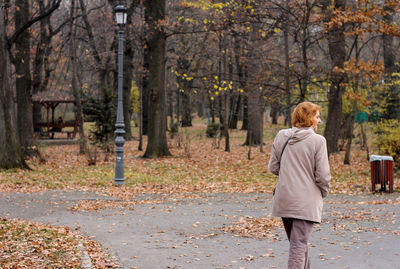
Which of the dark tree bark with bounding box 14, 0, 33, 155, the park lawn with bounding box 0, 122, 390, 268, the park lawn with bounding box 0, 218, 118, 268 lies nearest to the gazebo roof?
the park lawn with bounding box 0, 122, 390, 268

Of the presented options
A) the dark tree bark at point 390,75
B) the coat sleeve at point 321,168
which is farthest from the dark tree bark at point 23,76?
the coat sleeve at point 321,168

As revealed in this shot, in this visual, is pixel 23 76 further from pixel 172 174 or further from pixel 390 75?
pixel 390 75

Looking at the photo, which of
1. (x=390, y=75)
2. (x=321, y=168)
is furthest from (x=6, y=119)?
(x=390, y=75)

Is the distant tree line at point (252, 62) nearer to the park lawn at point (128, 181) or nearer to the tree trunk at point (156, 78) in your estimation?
the tree trunk at point (156, 78)

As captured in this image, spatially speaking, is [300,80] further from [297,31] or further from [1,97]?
[1,97]

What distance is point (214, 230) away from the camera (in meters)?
8.92

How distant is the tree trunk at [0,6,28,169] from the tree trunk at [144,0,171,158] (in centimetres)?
632

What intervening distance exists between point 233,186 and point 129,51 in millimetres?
21030

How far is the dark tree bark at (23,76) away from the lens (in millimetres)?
21422

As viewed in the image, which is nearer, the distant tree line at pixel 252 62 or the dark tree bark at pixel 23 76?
the distant tree line at pixel 252 62

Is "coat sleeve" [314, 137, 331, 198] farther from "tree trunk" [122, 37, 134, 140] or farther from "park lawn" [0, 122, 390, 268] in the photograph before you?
"tree trunk" [122, 37, 134, 140]

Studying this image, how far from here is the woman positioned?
16.2 ft

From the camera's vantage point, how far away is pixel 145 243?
25.8ft

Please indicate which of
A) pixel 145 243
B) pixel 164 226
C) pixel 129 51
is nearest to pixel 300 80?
pixel 164 226
